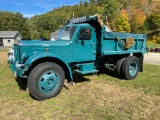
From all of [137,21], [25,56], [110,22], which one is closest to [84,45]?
[25,56]

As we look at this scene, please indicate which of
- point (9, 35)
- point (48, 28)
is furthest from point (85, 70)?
point (48, 28)

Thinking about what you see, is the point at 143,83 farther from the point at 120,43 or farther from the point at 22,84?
the point at 22,84

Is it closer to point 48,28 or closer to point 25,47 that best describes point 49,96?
point 25,47

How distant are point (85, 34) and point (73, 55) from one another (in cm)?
89

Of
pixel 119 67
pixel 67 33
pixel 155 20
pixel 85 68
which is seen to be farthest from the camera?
pixel 155 20

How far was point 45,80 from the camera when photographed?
5496mm

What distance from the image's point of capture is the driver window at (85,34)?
6.54 m

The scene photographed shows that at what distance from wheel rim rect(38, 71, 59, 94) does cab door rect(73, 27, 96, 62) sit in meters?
1.11

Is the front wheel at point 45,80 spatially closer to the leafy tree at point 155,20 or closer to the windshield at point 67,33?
the windshield at point 67,33

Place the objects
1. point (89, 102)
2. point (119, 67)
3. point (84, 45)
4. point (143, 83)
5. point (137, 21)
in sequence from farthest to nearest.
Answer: point (137, 21), point (119, 67), point (143, 83), point (84, 45), point (89, 102)

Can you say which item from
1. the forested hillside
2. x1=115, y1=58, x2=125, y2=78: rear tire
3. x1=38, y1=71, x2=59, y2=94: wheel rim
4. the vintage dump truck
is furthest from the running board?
the forested hillside

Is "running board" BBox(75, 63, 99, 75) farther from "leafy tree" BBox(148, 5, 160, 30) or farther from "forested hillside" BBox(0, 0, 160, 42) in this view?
"leafy tree" BBox(148, 5, 160, 30)

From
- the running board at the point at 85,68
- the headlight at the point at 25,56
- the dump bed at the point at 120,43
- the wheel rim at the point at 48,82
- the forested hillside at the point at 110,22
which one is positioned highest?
the forested hillside at the point at 110,22

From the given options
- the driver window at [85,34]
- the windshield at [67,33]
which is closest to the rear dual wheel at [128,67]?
the driver window at [85,34]
